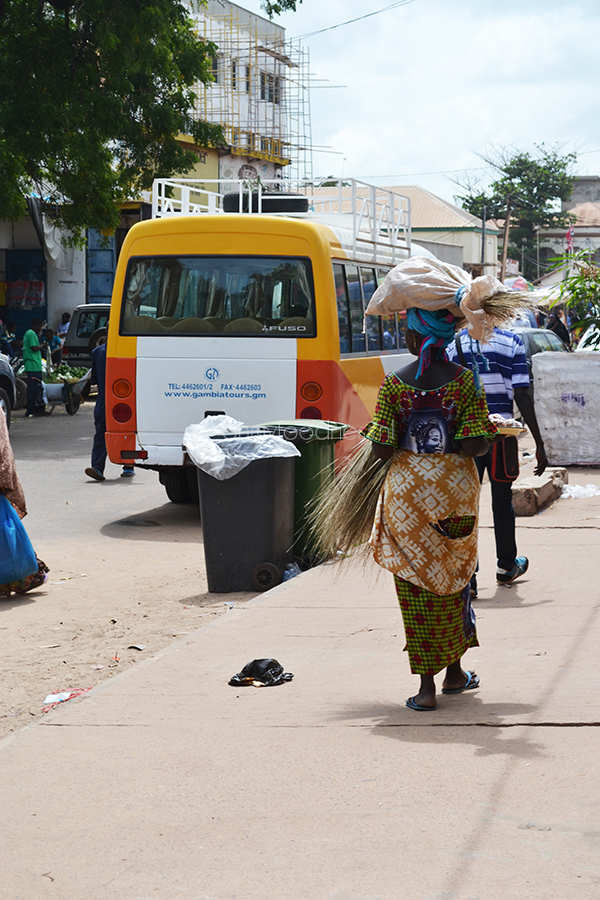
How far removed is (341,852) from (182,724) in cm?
139

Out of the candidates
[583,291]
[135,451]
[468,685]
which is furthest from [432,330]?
[583,291]

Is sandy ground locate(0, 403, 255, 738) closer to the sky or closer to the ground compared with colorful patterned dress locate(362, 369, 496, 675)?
closer to the ground

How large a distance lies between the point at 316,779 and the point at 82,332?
70.9ft

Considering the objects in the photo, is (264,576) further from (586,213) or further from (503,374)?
(586,213)

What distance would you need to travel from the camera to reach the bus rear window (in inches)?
381

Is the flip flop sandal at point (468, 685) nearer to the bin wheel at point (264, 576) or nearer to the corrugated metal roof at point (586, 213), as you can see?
the bin wheel at point (264, 576)

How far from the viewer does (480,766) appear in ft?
12.0

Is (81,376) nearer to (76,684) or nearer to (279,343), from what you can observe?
(279,343)

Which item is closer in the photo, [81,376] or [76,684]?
[76,684]

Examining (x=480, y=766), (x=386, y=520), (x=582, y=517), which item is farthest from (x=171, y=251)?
(x=480, y=766)

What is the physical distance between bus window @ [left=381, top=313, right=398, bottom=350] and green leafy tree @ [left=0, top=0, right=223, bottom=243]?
8076 mm

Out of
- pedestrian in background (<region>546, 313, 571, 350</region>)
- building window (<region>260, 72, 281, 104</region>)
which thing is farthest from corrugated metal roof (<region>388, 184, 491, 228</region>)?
pedestrian in background (<region>546, 313, 571, 350</region>)

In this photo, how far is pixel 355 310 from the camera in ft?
34.9

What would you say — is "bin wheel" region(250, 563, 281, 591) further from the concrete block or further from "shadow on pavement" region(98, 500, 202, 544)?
the concrete block
